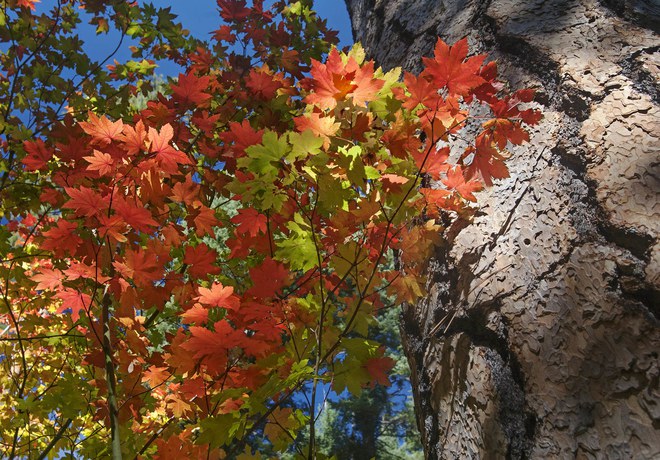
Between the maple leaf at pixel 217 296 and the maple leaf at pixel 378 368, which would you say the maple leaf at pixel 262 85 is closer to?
the maple leaf at pixel 217 296

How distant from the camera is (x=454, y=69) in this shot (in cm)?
113

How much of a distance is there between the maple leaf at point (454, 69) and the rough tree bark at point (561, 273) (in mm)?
265

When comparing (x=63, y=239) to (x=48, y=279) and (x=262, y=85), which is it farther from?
(x=262, y=85)

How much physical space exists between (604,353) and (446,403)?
1.52 feet

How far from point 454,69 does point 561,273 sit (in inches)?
22.2

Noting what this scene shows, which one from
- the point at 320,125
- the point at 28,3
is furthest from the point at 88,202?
the point at 28,3

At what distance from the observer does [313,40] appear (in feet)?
8.93

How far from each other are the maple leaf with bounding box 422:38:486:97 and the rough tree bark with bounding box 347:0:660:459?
0.27m

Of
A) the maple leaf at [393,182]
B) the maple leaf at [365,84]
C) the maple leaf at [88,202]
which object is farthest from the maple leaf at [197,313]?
the maple leaf at [365,84]

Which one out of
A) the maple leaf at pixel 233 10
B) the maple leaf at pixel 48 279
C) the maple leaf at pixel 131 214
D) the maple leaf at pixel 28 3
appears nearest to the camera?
the maple leaf at pixel 131 214

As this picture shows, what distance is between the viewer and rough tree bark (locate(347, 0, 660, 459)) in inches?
32.1

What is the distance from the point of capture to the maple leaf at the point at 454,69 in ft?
3.63

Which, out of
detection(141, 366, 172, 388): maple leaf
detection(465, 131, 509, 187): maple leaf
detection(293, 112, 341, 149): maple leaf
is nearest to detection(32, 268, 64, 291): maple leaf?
detection(141, 366, 172, 388): maple leaf

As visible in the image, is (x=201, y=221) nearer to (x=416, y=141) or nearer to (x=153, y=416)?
(x=416, y=141)
